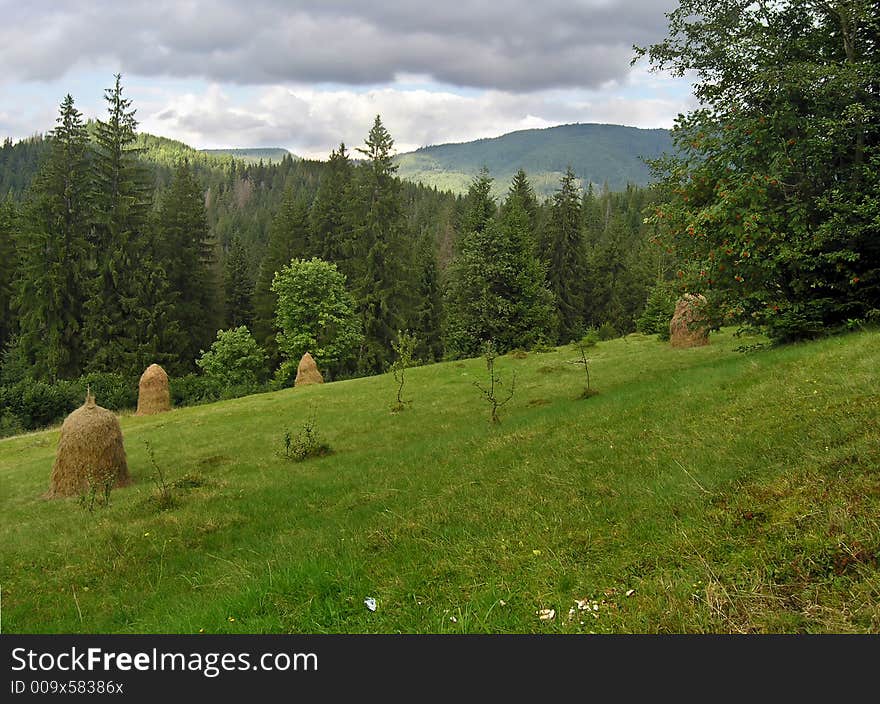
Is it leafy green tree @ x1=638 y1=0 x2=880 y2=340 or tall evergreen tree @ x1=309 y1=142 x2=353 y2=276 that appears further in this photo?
tall evergreen tree @ x1=309 y1=142 x2=353 y2=276

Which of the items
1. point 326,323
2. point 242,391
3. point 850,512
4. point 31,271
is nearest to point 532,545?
point 850,512

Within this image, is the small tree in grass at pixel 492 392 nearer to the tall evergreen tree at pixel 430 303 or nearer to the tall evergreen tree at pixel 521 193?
the tall evergreen tree at pixel 430 303

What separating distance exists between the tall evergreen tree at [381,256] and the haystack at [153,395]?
23.0 meters

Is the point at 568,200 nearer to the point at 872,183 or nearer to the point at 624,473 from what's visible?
the point at 872,183

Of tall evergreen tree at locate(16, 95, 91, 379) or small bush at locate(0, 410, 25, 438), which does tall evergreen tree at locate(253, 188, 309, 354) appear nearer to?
tall evergreen tree at locate(16, 95, 91, 379)

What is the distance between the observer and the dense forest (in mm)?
45438

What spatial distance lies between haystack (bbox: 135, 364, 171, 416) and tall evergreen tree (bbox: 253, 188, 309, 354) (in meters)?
27.1

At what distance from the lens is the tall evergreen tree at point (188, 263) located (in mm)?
54875

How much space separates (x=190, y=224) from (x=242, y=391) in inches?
998

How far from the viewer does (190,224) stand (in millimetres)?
57438

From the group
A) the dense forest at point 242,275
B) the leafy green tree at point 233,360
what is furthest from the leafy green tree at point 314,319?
the leafy green tree at point 233,360

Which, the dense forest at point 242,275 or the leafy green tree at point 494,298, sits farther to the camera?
the dense forest at point 242,275

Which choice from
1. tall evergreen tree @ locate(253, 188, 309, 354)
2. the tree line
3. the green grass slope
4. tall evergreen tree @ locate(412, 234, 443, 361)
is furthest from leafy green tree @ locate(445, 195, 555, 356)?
the green grass slope
